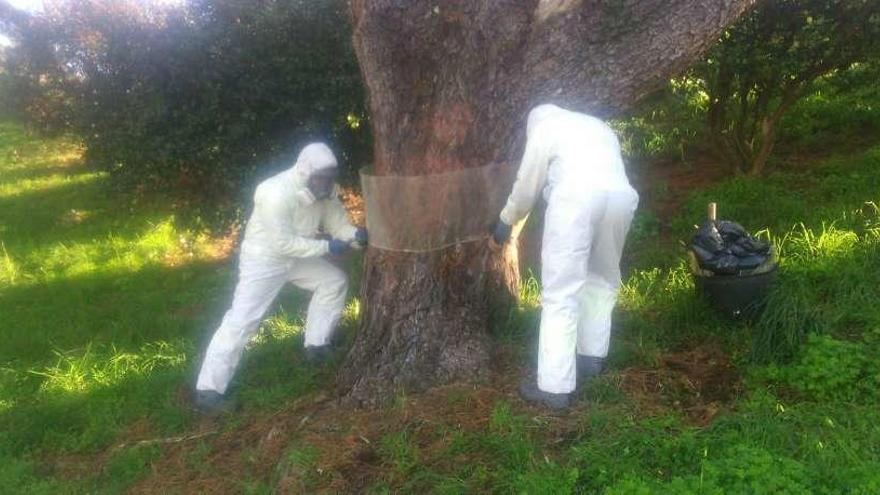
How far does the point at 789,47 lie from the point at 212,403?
5.74m

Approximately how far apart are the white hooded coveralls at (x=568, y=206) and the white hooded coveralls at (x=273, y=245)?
139 centimetres

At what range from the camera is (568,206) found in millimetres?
3961

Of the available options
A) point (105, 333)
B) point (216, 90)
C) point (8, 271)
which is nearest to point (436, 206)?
point (216, 90)

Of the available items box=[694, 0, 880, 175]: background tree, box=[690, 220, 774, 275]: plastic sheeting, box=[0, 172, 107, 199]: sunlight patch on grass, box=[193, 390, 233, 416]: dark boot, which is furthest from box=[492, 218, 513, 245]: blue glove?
box=[0, 172, 107, 199]: sunlight patch on grass

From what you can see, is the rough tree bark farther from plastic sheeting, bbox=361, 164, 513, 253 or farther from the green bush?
the green bush

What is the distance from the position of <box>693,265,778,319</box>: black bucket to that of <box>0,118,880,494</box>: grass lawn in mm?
111

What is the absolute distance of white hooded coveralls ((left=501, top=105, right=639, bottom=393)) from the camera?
398 centimetres

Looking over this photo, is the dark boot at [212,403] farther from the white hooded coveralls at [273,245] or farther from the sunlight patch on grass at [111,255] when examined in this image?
the sunlight patch on grass at [111,255]

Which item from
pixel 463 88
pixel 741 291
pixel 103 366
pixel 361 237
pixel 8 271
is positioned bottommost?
pixel 103 366

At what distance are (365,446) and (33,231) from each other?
26.9 feet

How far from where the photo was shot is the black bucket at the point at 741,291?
4.60 m

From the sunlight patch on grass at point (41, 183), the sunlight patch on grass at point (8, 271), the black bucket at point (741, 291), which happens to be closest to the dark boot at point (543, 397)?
the black bucket at point (741, 291)

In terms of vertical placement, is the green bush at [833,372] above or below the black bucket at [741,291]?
Answer: below

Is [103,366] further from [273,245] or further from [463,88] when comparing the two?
[463,88]
